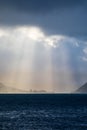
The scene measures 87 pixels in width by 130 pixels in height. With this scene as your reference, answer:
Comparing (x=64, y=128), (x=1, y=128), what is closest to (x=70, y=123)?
(x=64, y=128)

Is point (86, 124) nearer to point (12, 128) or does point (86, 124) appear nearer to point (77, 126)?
point (77, 126)

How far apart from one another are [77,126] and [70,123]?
277 inches

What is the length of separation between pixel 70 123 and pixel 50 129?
45.1 ft

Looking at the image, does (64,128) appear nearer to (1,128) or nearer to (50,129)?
(50,129)

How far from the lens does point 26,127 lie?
326 ft

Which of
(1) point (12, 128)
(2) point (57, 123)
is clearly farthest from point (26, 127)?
(2) point (57, 123)

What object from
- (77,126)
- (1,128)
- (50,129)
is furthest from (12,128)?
(77,126)

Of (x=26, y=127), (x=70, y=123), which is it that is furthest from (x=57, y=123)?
(x=26, y=127)

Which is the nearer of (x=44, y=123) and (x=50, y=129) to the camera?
(x=50, y=129)

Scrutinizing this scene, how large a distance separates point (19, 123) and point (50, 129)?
1490 centimetres

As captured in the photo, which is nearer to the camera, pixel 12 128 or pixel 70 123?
pixel 12 128

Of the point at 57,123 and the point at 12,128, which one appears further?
the point at 57,123

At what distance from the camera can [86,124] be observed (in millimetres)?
105438

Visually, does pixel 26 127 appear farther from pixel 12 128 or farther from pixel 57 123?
pixel 57 123
